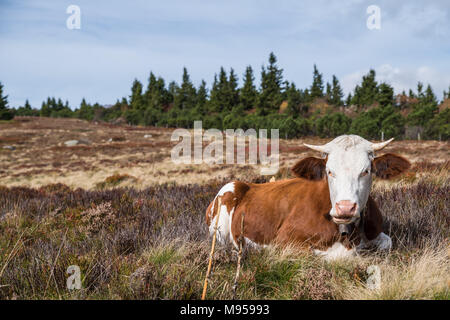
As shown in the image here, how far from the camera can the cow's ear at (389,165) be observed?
10.1 feet

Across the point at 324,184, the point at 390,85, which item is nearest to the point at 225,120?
the point at 390,85

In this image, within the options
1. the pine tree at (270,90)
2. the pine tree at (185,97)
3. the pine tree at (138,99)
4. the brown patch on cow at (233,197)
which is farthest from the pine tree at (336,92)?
the brown patch on cow at (233,197)

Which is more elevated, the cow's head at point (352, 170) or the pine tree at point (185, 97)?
the pine tree at point (185, 97)

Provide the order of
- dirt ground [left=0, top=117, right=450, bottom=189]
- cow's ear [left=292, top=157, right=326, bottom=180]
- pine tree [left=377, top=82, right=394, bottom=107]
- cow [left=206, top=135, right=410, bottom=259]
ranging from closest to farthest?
cow [left=206, top=135, right=410, bottom=259]
cow's ear [left=292, top=157, right=326, bottom=180]
dirt ground [left=0, top=117, right=450, bottom=189]
pine tree [left=377, top=82, right=394, bottom=107]

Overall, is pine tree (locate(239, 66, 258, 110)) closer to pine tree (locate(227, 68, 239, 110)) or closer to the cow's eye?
pine tree (locate(227, 68, 239, 110))

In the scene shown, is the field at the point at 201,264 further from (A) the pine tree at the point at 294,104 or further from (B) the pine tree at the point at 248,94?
(B) the pine tree at the point at 248,94

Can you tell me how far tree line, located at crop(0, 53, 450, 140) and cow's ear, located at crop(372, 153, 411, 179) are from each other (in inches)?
1543

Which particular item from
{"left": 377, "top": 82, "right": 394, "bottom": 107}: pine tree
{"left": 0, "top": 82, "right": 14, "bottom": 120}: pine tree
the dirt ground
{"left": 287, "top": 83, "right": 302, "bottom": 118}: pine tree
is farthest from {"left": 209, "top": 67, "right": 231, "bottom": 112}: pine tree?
{"left": 0, "top": 82, "right": 14, "bottom": 120}: pine tree

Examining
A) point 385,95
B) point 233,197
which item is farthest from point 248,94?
point 233,197

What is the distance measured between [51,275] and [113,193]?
540 centimetres

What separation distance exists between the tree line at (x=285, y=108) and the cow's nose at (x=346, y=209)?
40.0m

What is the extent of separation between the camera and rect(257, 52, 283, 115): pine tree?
221ft

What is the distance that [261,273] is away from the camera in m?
2.86
